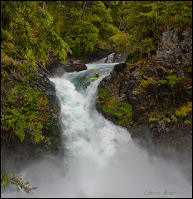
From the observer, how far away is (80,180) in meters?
6.76

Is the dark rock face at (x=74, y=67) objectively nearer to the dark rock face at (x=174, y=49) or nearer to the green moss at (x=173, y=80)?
the dark rock face at (x=174, y=49)

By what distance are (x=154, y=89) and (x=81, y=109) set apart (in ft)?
12.8

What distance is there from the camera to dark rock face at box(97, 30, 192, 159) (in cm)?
711

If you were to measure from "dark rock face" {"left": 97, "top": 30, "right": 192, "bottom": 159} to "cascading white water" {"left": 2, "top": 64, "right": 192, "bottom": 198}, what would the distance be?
79 cm

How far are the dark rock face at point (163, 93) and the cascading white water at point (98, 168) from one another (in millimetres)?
786

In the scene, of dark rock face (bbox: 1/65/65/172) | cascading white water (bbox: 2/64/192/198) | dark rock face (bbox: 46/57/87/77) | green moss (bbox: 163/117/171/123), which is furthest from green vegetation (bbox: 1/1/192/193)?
dark rock face (bbox: 46/57/87/77)

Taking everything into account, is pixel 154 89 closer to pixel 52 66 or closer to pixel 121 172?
pixel 121 172

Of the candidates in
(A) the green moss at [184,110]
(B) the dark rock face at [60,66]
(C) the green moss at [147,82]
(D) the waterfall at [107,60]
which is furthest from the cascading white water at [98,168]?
(D) the waterfall at [107,60]

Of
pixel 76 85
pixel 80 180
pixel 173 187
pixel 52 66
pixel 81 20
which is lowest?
pixel 173 187

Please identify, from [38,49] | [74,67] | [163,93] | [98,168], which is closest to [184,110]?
[163,93]

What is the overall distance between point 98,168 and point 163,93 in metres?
4.51

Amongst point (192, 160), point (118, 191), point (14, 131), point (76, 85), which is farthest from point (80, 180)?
point (76, 85)

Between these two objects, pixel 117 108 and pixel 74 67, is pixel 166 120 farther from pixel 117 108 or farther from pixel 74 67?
pixel 74 67

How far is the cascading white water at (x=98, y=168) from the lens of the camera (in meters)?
6.27
